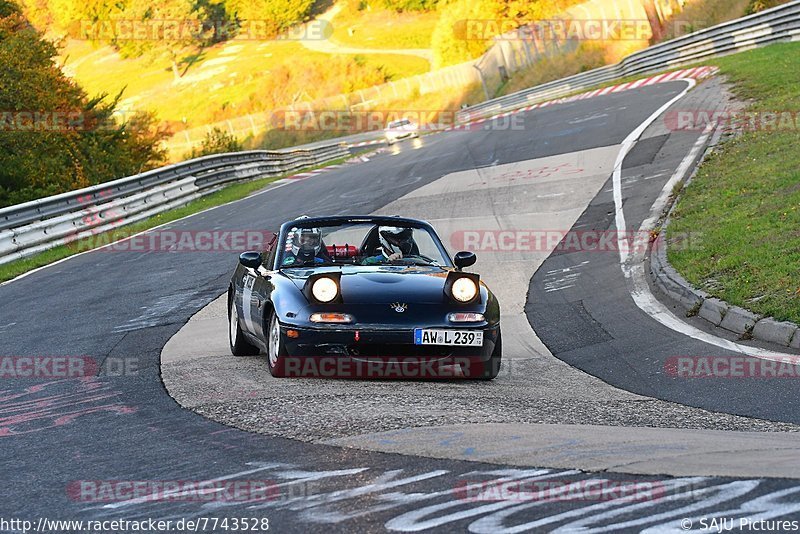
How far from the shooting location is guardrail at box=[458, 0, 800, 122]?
126 feet

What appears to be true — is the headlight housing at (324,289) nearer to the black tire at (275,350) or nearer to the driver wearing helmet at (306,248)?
the black tire at (275,350)

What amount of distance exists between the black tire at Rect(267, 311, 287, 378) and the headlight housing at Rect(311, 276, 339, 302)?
363 millimetres

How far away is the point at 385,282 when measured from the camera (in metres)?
8.98

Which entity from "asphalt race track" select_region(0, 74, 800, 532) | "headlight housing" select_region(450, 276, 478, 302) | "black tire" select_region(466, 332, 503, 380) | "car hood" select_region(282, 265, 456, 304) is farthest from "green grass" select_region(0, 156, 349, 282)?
"black tire" select_region(466, 332, 503, 380)

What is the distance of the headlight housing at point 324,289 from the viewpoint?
Answer: 8.62 meters

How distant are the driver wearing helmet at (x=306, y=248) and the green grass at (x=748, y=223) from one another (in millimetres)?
4064

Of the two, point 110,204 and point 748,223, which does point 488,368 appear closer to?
point 748,223

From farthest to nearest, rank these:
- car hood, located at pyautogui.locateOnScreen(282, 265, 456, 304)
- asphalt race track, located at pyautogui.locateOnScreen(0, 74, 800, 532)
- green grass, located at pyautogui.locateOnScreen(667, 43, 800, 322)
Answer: green grass, located at pyautogui.locateOnScreen(667, 43, 800, 322), car hood, located at pyautogui.locateOnScreen(282, 265, 456, 304), asphalt race track, located at pyautogui.locateOnScreen(0, 74, 800, 532)

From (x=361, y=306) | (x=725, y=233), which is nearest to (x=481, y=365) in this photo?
(x=361, y=306)

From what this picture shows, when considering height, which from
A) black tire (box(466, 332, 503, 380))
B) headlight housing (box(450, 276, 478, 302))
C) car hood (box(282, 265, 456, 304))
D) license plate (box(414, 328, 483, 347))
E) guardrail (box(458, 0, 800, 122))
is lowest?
black tire (box(466, 332, 503, 380))

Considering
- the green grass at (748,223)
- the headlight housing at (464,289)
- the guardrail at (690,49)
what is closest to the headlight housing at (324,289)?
the headlight housing at (464,289)

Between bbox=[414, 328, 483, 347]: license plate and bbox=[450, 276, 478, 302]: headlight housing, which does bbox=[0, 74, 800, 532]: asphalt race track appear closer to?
bbox=[414, 328, 483, 347]: license plate

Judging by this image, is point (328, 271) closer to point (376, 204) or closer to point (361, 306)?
point (361, 306)

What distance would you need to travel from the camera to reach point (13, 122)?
30.8 meters
